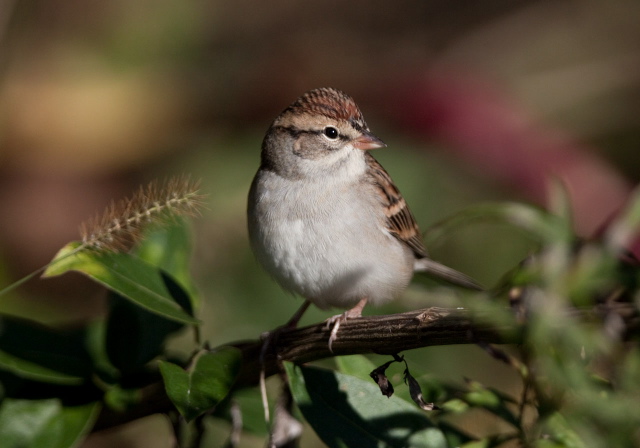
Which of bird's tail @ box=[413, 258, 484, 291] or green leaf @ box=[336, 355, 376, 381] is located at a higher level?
green leaf @ box=[336, 355, 376, 381]

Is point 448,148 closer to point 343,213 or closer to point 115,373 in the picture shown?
point 343,213

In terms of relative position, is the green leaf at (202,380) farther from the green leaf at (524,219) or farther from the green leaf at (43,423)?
the green leaf at (524,219)

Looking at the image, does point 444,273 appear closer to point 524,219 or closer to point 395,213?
point 395,213

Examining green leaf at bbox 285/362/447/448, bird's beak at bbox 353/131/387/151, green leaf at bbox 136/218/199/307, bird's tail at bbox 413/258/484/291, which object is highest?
bird's beak at bbox 353/131/387/151

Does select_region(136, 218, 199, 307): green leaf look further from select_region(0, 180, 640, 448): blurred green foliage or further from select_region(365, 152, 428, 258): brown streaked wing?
select_region(365, 152, 428, 258): brown streaked wing

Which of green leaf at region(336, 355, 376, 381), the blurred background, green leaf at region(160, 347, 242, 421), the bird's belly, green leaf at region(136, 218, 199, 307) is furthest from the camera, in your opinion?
the blurred background

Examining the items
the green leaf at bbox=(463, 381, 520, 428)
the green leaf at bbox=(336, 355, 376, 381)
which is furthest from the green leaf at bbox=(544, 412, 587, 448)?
the green leaf at bbox=(336, 355, 376, 381)

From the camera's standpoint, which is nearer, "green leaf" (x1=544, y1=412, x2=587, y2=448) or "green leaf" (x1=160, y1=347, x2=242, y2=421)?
"green leaf" (x1=544, y1=412, x2=587, y2=448)

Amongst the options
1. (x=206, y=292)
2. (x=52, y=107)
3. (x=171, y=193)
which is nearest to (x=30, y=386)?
(x=171, y=193)
